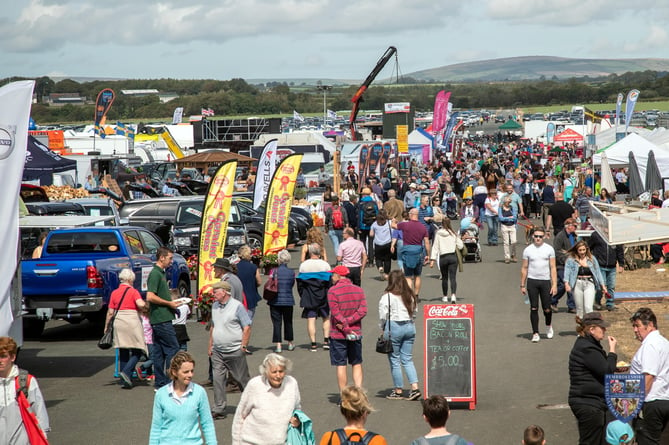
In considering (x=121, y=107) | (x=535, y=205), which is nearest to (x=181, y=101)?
(x=121, y=107)

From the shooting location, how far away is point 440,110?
65.4m

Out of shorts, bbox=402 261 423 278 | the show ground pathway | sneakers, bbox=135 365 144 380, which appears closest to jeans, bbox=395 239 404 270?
shorts, bbox=402 261 423 278

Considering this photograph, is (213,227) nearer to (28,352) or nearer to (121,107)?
(28,352)

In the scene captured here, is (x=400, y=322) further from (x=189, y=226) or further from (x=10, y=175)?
(x=189, y=226)

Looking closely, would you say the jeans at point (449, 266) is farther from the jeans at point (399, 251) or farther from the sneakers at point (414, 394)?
the sneakers at point (414, 394)

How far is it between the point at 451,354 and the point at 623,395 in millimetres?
3351

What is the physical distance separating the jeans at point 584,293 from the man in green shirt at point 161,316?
21.8ft

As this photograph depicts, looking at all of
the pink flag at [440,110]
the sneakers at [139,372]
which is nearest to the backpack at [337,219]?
the sneakers at [139,372]

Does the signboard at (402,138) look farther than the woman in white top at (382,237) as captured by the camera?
Yes

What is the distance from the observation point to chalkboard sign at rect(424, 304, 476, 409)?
10.7m

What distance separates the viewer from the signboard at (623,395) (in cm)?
756

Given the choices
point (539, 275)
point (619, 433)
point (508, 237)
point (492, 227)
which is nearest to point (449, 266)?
point (539, 275)

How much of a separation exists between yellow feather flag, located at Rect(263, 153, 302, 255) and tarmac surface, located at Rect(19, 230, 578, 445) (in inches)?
178

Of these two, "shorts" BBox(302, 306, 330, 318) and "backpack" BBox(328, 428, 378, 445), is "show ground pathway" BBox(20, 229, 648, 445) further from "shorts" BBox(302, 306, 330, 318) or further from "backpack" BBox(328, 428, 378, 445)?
"backpack" BBox(328, 428, 378, 445)
